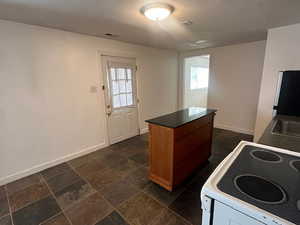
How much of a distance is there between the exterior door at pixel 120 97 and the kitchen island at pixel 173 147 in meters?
1.65

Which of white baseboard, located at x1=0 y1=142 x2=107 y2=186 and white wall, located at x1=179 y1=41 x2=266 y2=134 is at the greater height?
white wall, located at x1=179 y1=41 x2=266 y2=134

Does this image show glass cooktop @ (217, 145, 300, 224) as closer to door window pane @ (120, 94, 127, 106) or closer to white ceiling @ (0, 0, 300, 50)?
white ceiling @ (0, 0, 300, 50)

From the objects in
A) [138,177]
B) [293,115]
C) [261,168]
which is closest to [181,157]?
[138,177]

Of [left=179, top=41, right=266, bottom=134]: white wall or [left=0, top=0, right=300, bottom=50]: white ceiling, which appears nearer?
[left=0, top=0, right=300, bottom=50]: white ceiling

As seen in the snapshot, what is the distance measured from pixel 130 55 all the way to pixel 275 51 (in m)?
2.86

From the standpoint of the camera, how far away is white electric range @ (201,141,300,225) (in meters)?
0.63

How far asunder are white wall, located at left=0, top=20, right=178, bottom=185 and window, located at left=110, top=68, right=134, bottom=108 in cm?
32

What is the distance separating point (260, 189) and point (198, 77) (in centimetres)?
609

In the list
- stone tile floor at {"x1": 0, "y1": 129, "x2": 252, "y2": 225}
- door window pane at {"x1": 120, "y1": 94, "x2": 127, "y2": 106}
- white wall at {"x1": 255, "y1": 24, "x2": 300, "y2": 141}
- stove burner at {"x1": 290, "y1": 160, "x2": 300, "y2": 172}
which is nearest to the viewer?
stove burner at {"x1": 290, "y1": 160, "x2": 300, "y2": 172}

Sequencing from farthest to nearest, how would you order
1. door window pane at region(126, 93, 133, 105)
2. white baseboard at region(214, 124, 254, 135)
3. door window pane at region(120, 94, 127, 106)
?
1. white baseboard at region(214, 124, 254, 135)
2. door window pane at region(126, 93, 133, 105)
3. door window pane at region(120, 94, 127, 106)

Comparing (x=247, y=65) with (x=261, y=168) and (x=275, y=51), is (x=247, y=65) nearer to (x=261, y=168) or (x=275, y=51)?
(x=275, y=51)

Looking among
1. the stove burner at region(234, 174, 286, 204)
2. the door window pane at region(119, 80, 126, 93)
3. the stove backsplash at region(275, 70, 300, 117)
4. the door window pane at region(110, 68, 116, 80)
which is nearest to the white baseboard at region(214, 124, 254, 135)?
the stove backsplash at region(275, 70, 300, 117)

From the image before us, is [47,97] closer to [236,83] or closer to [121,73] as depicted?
[121,73]

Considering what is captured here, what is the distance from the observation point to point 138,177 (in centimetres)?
238
